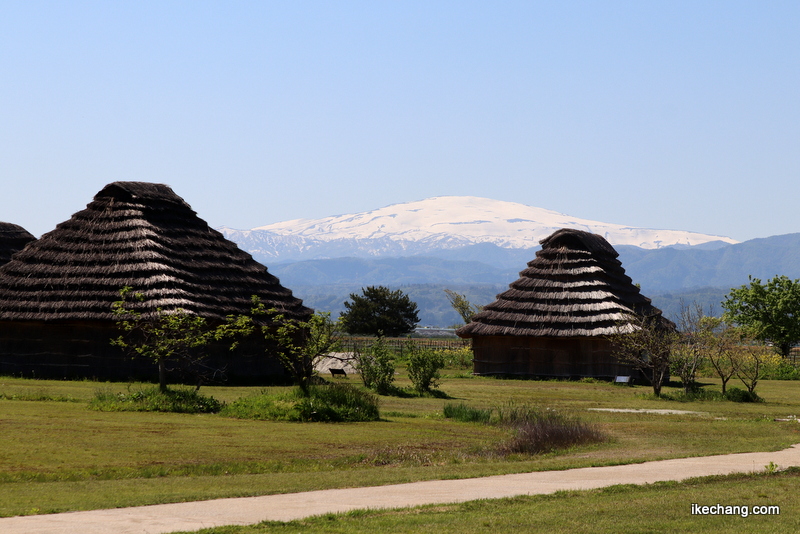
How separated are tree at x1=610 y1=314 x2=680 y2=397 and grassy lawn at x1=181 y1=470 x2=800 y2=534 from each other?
69.0 ft

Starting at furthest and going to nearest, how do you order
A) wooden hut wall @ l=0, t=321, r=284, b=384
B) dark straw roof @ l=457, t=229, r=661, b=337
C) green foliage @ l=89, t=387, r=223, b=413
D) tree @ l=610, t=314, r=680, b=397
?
dark straw roof @ l=457, t=229, r=661, b=337 → wooden hut wall @ l=0, t=321, r=284, b=384 → tree @ l=610, t=314, r=680, b=397 → green foliage @ l=89, t=387, r=223, b=413

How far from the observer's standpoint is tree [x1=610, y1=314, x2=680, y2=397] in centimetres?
3409

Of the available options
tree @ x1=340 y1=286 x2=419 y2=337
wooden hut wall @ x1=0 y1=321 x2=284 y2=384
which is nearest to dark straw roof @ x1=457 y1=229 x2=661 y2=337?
wooden hut wall @ x1=0 y1=321 x2=284 y2=384

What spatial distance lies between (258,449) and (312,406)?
5.76 meters

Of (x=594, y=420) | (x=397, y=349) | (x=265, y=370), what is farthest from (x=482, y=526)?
(x=397, y=349)

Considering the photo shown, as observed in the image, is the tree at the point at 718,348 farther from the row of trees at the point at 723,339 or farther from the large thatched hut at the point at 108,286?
the large thatched hut at the point at 108,286

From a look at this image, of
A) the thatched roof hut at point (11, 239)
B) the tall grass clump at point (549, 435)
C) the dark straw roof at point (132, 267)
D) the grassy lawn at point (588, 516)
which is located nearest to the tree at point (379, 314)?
the thatched roof hut at point (11, 239)

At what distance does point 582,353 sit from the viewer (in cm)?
4538

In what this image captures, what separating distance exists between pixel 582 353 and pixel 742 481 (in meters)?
31.4

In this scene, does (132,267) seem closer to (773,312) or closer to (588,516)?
(588,516)

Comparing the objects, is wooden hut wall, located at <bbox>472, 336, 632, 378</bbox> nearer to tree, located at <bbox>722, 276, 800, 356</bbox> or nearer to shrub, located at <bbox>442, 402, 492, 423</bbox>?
tree, located at <bbox>722, 276, 800, 356</bbox>

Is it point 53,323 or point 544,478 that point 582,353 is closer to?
point 53,323

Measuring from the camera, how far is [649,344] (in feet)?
115

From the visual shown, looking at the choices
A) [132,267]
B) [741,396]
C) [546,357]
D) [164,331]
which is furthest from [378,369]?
[546,357]
